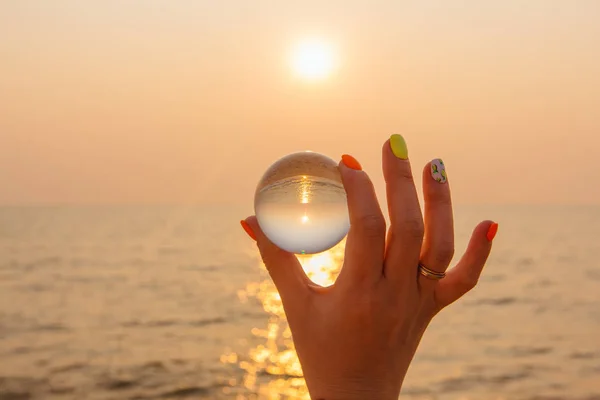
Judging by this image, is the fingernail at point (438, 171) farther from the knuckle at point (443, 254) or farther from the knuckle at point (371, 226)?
the knuckle at point (371, 226)

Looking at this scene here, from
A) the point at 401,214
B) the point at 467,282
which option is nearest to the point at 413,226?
the point at 401,214

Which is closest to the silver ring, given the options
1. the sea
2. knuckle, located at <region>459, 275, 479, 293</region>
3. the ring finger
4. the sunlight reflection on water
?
the ring finger

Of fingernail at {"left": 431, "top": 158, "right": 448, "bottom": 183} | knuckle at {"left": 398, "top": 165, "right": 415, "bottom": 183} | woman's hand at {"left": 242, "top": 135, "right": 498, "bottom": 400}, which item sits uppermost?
fingernail at {"left": 431, "top": 158, "right": 448, "bottom": 183}

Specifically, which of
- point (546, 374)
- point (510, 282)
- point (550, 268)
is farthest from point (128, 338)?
point (550, 268)

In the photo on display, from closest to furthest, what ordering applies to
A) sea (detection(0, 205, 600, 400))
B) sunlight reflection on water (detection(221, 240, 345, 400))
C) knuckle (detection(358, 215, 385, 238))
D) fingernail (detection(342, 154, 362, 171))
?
knuckle (detection(358, 215, 385, 238)) → fingernail (detection(342, 154, 362, 171)) → sunlight reflection on water (detection(221, 240, 345, 400)) → sea (detection(0, 205, 600, 400))

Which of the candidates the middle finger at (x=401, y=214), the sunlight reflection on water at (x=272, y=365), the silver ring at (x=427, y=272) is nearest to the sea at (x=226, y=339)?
the sunlight reflection on water at (x=272, y=365)

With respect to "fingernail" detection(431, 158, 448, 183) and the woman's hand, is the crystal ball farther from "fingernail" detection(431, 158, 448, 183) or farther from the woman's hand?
"fingernail" detection(431, 158, 448, 183)
